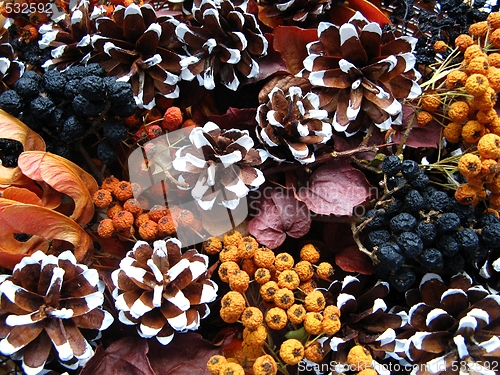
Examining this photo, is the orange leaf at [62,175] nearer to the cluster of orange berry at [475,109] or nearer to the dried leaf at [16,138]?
the dried leaf at [16,138]

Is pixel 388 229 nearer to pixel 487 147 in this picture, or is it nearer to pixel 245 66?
pixel 487 147

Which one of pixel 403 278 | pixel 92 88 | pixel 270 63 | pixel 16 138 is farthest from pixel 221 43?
pixel 403 278

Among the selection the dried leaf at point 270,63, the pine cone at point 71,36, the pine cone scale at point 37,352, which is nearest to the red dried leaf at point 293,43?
the dried leaf at point 270,63

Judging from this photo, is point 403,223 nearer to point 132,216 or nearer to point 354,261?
point 354,261

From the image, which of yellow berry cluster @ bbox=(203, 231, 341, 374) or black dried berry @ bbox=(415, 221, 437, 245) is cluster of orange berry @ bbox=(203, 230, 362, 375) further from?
black dried berry @ bbox=(415, 221, 437, 245)

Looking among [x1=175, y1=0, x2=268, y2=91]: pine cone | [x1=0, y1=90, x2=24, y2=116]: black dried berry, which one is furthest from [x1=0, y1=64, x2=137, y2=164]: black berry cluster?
[x1=175, y1=0, x2=268, y2=91]: pine cone

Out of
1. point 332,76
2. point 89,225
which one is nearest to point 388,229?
point 332,76
